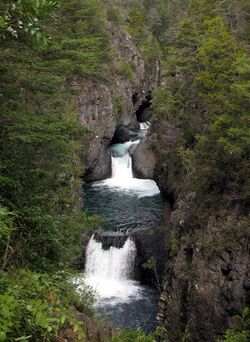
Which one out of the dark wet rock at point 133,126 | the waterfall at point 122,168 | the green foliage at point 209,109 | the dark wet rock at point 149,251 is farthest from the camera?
the dark wet rock at point 133,126

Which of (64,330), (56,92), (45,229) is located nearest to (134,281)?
(56,92)

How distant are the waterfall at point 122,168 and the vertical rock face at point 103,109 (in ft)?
2.23

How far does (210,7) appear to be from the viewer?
25.0 metres

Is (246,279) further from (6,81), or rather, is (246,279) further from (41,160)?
(6,81)

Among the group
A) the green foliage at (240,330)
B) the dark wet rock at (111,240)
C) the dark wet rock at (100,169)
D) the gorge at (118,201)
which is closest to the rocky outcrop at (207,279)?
the gorge at (118,201)

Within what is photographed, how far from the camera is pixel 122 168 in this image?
109ft

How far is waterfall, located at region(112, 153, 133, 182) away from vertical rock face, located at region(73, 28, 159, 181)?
680 millimetres

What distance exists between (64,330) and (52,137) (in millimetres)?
5475

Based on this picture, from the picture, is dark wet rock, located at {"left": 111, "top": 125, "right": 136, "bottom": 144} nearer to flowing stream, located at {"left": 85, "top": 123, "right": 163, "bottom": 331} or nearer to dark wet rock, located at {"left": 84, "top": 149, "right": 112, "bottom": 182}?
dark wet rock, located at {"left": 84, "top": 149, "right": 112, "bottom": 182}

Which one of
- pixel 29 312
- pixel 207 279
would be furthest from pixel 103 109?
pixel 29 312

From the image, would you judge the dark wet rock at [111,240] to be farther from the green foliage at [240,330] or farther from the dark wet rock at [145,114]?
the dark wet rock at [145,114]

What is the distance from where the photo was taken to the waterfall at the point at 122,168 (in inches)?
1296

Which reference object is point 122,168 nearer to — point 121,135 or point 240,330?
point 121,135

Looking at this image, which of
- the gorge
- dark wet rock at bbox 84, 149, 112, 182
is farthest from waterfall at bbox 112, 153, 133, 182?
the gorge
